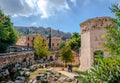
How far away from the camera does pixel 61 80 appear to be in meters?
32.1

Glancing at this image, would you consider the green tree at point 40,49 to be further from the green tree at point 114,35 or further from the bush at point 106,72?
the bush at point 106,72

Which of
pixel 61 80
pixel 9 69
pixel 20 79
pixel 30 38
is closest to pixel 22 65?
pixel 9 69

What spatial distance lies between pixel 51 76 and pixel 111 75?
84.3 ft

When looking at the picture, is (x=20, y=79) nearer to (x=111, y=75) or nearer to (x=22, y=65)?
(x=22, y=65)

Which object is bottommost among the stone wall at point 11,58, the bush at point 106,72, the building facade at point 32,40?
the bush at point 106,72

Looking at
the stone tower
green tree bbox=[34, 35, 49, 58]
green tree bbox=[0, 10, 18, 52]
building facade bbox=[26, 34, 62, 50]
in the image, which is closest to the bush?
the stone tower

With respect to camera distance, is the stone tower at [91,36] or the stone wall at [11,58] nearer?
the stone wall at [11,58]

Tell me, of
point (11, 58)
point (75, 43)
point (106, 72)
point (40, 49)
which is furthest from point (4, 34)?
point (106, 72)

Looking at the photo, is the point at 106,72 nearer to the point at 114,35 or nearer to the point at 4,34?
the point at 114,35

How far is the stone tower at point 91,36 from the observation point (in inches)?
1455

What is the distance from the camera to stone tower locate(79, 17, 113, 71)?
3697 centimetres

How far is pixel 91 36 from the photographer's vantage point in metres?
38.5

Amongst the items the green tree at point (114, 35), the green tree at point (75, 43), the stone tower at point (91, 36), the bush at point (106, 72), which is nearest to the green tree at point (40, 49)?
the green tree at point (75, 43)

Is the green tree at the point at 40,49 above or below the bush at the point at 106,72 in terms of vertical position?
above
